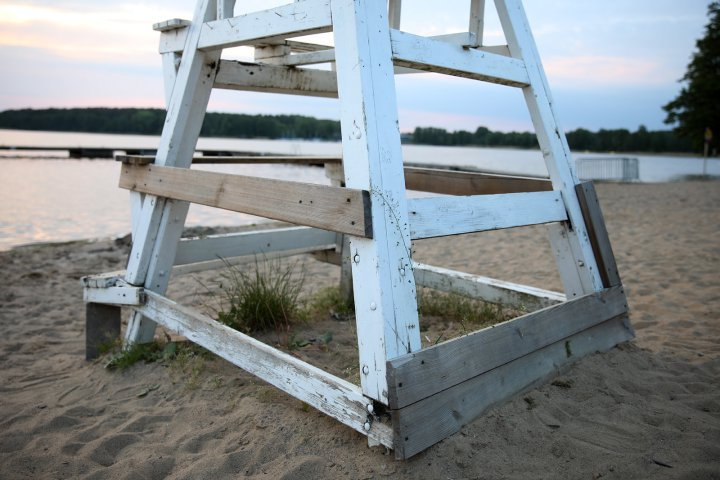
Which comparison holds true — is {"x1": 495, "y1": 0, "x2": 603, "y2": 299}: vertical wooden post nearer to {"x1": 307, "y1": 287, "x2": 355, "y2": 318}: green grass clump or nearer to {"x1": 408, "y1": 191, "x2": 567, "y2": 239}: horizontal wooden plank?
{"x1": 408, "y1": 191, "x2": 567, "y2": 239}: horizontal wooden plank

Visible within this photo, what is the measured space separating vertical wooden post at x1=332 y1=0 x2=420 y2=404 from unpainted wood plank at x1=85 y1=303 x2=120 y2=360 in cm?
243

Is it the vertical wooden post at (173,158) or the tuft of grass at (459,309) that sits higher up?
the vertical wooden post at (173,158)

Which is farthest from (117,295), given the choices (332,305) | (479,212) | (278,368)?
(479,212)

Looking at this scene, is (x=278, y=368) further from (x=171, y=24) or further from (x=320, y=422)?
(x=171, y=24)

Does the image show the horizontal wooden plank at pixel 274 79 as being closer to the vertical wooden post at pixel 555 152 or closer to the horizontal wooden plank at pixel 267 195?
the horizontal wooden plank at pixel 267 195

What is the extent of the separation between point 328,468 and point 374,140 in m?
1.28

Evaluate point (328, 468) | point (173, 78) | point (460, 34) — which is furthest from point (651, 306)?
point (173, 78)

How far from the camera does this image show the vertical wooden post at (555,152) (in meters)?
2.90

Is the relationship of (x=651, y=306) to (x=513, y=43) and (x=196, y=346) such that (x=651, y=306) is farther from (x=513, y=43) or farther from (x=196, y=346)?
(x=196, y=346)

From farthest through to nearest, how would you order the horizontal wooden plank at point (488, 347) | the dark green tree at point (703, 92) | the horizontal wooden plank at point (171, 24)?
1. the dark green tree at point (703, 92)
2. the horizontal wooden plank at point (171, 24)
3. the horizontal wooden plank at point (488, 347)

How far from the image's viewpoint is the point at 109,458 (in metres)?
2.41

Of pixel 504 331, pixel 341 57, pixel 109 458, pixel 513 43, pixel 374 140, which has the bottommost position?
pixel 109 458

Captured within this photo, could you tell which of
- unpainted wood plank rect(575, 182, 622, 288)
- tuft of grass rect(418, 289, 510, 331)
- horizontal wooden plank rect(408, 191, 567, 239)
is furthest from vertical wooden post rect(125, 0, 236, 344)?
unpainted wood plank rect(575, 182, 622, 288)

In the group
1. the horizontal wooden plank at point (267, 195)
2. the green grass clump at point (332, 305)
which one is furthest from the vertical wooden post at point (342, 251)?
the horizontal wooden plank at point (267, 195)
